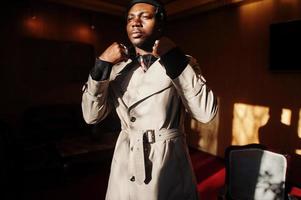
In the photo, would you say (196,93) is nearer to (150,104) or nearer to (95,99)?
(150,104)

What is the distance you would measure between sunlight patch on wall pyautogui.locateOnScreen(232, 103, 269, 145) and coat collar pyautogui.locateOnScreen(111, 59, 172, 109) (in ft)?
8.38

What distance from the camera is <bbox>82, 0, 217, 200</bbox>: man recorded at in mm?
697

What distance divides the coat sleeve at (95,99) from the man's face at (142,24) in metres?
0.18

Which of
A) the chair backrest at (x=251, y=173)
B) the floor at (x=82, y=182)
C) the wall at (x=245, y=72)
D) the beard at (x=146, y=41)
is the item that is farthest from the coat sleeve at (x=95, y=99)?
the wall at (x=245, y=72)

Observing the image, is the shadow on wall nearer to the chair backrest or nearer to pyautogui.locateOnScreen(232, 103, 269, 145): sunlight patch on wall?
pyautogui.locateOnScreen(232, 103, 269, 145): sunlight patch on wall

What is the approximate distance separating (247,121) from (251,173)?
1.57 metres

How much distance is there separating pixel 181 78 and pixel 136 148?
0.28 m

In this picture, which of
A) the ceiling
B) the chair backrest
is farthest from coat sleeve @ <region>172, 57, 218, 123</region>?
the ceiling

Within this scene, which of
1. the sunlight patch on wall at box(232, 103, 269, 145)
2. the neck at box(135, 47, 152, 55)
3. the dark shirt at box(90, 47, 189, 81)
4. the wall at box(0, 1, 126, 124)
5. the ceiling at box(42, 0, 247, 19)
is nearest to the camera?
the dark shirt at box(90, 47, 189, 81)

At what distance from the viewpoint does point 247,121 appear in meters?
3.09

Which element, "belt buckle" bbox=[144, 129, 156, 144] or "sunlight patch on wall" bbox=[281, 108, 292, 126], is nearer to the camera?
"belt buckle" bbox=[144, 129, 156, 144]

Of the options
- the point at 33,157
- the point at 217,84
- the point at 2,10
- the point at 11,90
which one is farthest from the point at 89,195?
the point at 2,10

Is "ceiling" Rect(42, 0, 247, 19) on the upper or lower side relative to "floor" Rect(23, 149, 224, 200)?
upper

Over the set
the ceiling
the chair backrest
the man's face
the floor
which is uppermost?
the ceiling
